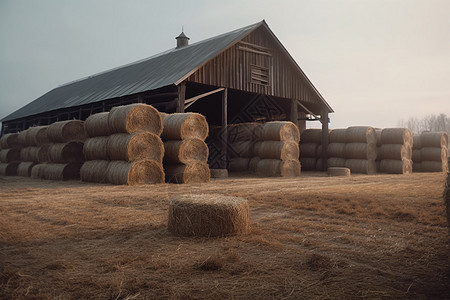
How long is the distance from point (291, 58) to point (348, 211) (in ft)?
53.6

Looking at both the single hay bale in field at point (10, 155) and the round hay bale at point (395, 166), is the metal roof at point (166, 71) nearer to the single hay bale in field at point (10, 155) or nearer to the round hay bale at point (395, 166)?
the single hay bale in field at point (10, 155)

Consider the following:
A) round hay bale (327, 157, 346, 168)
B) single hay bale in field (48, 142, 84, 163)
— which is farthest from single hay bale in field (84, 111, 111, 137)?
round hay bale (327, 157, 346, 168)

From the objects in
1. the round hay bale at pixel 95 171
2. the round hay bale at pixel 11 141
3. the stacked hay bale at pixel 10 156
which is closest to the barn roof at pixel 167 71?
the round hay bale at pixel 95 171

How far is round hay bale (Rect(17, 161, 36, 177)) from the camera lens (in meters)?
16.7

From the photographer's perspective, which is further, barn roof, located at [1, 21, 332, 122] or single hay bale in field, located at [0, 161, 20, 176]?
single hay bale in field, located at [0, 161, 20, 176]

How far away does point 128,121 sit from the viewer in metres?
12.0

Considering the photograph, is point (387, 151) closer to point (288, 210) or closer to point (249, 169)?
point (249, 169)

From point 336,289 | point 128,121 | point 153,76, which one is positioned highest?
point 153,76

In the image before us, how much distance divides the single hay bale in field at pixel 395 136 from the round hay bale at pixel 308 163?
3943 mm

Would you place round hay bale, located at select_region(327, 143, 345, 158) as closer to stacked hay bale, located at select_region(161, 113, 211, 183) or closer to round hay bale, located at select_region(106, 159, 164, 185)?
stacked hay bale, located at select_region(161, 113, 211, 183)

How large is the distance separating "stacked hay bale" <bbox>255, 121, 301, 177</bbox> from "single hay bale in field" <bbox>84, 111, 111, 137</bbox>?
772 centimetres

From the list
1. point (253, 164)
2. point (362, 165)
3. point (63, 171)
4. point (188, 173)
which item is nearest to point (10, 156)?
point (63, 171)

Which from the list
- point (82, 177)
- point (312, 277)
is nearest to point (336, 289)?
point (312, 277)

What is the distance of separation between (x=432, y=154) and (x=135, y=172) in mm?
18365
